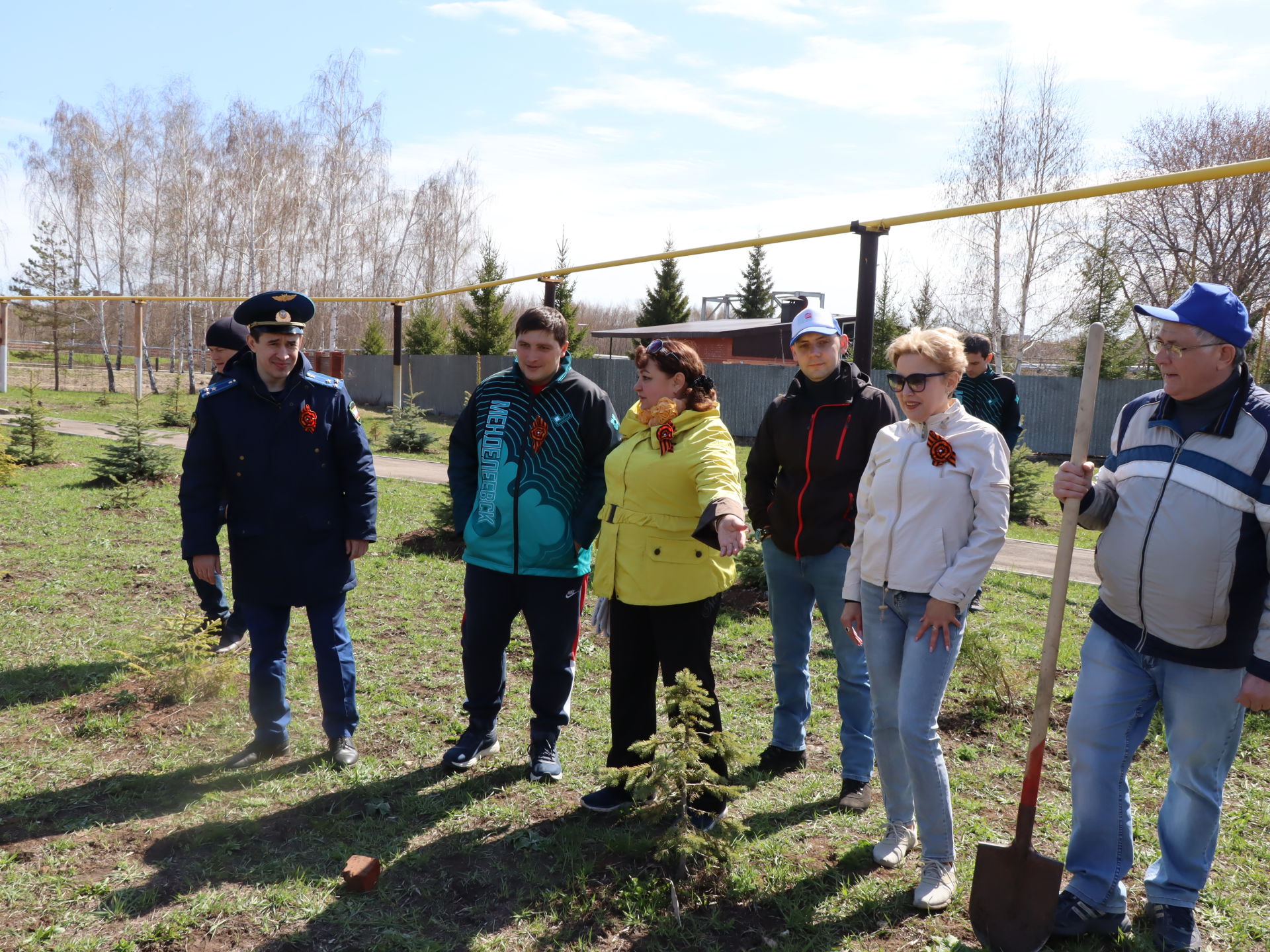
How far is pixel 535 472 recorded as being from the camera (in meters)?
3.80

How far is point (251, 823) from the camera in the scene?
135 inches

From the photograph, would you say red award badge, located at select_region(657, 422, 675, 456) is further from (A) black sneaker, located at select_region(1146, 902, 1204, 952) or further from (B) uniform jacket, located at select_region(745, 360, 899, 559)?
(A) black sneaker, located at select_region(1146, 902, 1204, 952)

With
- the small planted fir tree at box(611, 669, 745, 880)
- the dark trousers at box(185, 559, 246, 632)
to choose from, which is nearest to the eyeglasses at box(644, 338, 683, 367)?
the small planted fir tree at box(611, 669, 745, 880)

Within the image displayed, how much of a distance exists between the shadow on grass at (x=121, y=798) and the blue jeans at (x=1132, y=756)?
306 centimetres

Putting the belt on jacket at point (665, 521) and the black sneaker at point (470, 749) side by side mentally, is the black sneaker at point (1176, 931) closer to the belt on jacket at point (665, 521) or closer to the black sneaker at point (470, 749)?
the belt on jacket at point (665, 521)

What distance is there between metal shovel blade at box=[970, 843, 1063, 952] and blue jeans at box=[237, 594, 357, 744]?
269 centimetres

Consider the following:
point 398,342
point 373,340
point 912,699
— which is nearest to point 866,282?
point 912,699

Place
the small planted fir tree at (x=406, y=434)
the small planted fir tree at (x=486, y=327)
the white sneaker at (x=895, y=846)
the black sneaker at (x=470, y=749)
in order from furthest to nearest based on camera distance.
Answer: the small planted fir tree at (x=486, y=327)
the small planted fir tree at (x=406, y=434)
the black sneaker at (x=470, y=749)
the white sneaker at (x=895, y=846)

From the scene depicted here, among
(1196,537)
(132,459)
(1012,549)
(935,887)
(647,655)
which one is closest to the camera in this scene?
(1196,537)

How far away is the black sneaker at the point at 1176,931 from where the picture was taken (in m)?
2.71

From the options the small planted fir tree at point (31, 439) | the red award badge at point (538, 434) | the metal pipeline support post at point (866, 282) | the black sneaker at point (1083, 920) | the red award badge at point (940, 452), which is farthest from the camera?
the small planted fir tree at point (31, 439)

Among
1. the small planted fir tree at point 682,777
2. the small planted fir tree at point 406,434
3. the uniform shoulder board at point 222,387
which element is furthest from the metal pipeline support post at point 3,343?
the small planted fir tree at point 682,777

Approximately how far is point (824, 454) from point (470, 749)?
2.01m

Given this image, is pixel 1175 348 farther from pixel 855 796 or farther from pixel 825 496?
pixel 855 796
